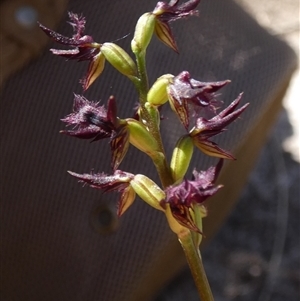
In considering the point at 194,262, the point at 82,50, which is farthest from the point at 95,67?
the point at 194,262

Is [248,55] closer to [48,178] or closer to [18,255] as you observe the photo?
[48,178]

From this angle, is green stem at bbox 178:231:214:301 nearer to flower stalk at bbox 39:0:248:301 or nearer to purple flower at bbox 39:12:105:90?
flower stalk at bbox 39:0:248:301

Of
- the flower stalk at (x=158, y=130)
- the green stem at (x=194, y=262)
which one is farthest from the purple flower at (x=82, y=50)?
the green stem at (x=194, y=262)

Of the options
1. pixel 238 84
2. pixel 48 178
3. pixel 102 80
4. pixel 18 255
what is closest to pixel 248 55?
pixel 238 84

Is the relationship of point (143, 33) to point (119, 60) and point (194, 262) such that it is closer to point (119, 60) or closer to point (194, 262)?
point (119, 60)

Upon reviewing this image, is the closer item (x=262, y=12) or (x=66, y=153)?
(x=66, y=153)

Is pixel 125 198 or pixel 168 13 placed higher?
pixel 168 13
